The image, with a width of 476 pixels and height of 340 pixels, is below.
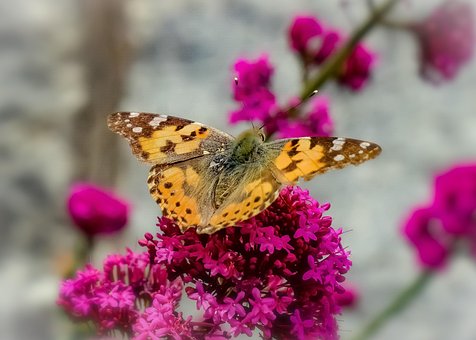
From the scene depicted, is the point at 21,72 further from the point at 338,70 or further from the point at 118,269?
the point at 118,269

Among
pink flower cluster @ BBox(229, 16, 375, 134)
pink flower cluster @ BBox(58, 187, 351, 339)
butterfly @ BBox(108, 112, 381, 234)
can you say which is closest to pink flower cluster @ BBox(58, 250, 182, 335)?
pink flower cluster @ BBox(58, 187, 351, 339)

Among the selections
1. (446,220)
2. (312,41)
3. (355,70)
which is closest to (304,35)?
(312,41)

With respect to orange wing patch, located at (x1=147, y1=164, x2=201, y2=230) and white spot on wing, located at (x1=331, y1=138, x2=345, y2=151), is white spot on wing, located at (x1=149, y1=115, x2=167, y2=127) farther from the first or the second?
white spot on wing, located at (x1=331, y1=138, x2=345, y2=151)

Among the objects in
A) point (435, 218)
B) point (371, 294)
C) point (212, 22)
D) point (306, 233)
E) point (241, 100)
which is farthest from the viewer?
point (212, 22)

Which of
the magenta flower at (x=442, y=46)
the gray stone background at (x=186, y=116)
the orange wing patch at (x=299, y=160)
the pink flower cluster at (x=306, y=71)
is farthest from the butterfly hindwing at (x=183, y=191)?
the gray stone background at (x=186, y=116)

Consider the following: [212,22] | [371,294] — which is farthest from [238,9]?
[371,294]

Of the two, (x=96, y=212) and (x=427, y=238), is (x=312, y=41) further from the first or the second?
(x=96, y=212)
